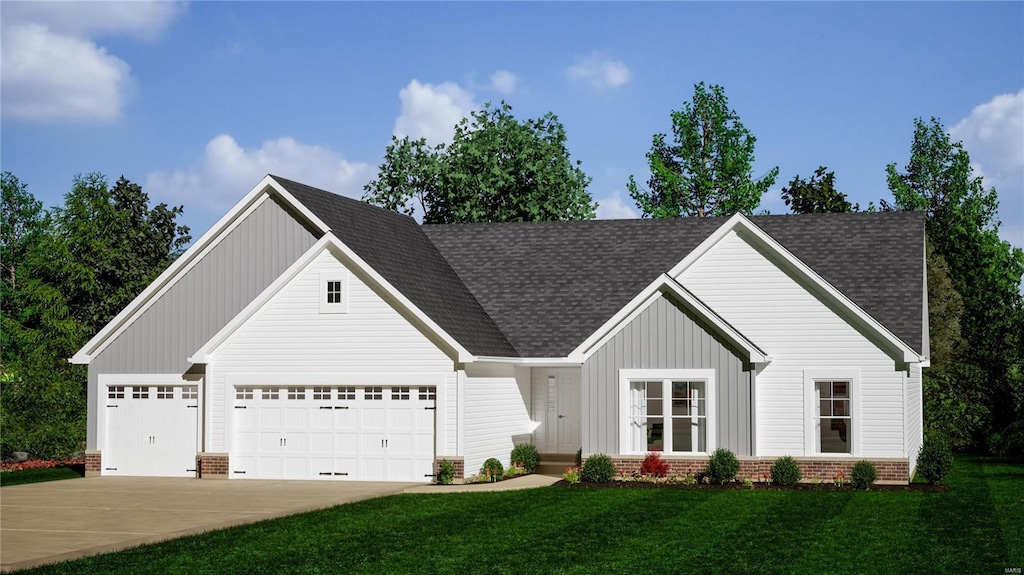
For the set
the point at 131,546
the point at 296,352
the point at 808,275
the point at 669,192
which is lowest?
the point at 131,546

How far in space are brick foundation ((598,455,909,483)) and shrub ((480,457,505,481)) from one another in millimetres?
2559

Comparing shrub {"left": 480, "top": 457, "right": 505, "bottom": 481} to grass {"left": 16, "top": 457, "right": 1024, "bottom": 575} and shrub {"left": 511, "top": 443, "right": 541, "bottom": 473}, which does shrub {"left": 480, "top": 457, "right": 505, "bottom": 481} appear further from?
grass {"left": 16, "top": 457, "right": 1024, "bottom": 575}

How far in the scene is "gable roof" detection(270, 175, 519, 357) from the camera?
28172mm

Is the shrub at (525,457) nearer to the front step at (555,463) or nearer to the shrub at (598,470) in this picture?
the front step at (555,463)

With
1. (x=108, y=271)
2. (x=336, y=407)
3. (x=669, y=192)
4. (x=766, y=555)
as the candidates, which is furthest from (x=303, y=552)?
(x=669, y=192)

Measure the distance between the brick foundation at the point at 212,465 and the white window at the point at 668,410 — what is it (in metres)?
9.18

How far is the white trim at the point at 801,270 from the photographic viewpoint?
1057 inches

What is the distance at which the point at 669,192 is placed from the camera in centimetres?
6028

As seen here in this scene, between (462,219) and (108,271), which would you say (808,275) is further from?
(108,271)

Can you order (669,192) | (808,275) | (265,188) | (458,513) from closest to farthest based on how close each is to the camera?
(458,513), (808,275), (265,188), (669,192)

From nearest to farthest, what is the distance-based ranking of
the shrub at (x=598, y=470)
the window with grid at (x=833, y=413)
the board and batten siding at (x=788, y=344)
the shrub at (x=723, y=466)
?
the shrub at (x=723, y=466) < the shrub at (x=598, y=470) < the board and batten siding at (x=788, y=344) < the window with grid at (x=833, y=413)

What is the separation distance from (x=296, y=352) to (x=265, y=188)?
4.55 m

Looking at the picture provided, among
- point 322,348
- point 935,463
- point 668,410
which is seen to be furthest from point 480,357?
point 935,463

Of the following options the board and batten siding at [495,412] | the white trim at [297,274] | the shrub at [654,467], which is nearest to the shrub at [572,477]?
the shrub at [654,467]
